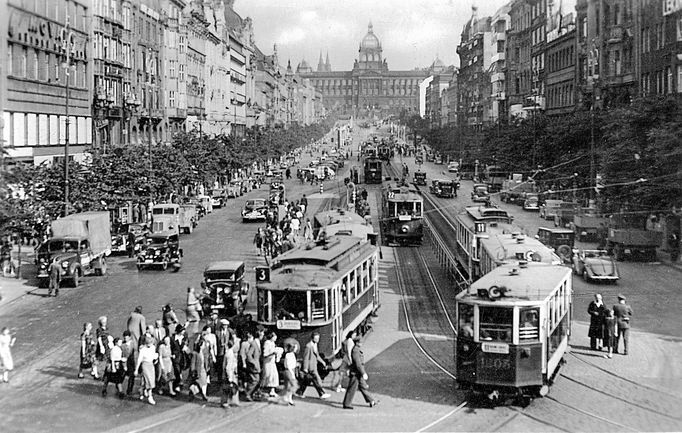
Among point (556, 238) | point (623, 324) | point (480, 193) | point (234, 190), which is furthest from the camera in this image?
point (234, 190)

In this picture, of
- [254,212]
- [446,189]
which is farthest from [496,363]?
[446,189]

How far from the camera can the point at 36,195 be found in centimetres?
4556

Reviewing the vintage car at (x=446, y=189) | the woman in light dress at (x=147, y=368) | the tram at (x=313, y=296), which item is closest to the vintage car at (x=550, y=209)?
the vintage car at (x=446, y=189)

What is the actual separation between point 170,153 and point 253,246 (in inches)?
946

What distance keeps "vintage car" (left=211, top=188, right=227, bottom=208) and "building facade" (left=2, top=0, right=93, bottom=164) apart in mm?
12598

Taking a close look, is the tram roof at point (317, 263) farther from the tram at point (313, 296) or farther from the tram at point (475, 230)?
the tram at point (475, 230)

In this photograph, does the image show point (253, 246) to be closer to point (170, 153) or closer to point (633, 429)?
point (170, 153)

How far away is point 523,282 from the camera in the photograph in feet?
71.1

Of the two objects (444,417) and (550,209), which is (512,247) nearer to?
(444,417)

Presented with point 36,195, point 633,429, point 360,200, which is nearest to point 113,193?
point 36,195

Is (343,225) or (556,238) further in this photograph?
(556,238)

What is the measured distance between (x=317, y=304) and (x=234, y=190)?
6174 cm

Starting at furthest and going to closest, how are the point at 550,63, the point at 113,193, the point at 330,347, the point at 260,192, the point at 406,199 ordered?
the point at 550,63 < the point at 260,192 < the point at 113,193 < the point at 406,199 < the point at 330,347

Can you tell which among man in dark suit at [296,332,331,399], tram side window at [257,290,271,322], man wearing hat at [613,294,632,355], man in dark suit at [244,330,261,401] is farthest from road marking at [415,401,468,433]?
man wearing hat at [613,294,632,355]
